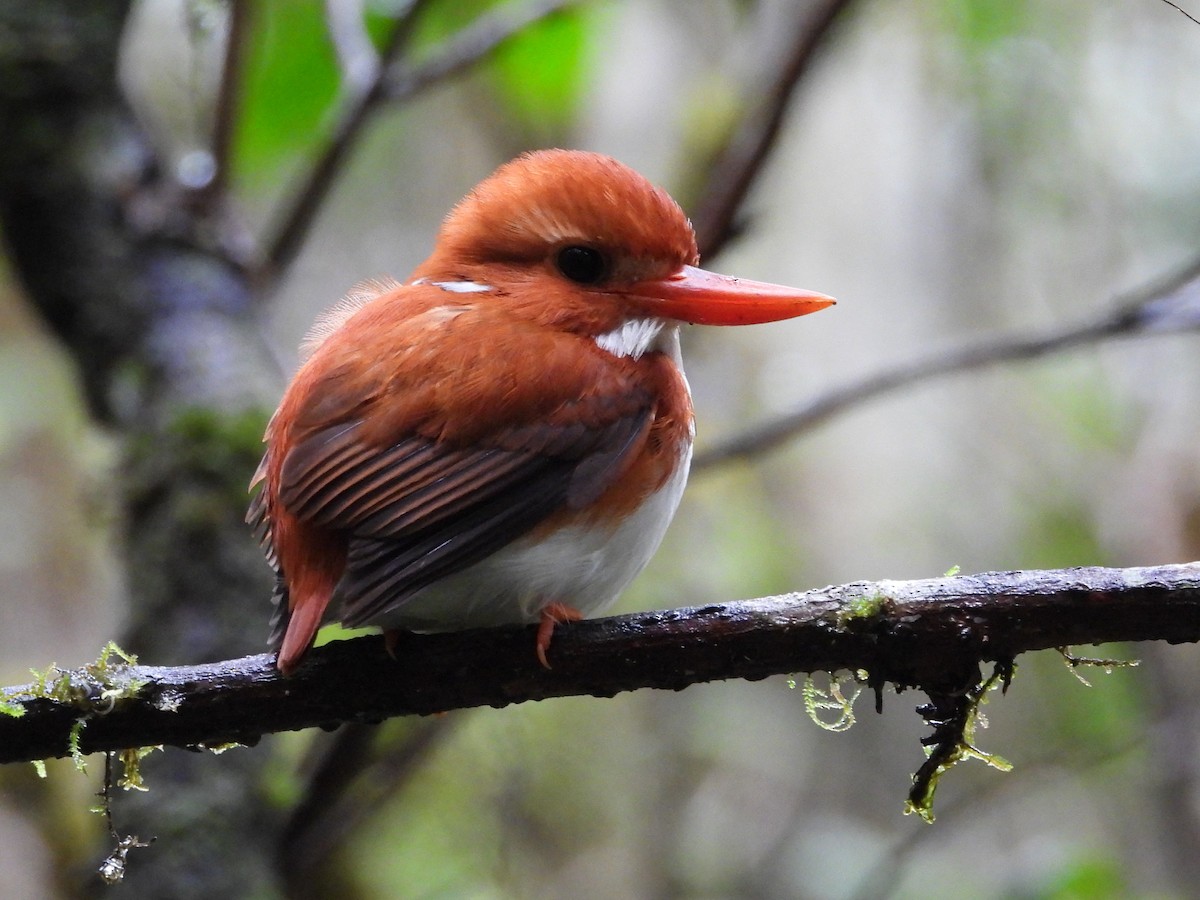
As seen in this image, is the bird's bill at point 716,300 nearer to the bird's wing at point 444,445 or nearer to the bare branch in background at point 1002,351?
the bird's wing at point 444,445

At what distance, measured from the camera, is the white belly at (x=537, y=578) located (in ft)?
5.89

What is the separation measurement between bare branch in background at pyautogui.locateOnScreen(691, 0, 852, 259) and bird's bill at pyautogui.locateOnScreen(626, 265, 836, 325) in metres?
0.81

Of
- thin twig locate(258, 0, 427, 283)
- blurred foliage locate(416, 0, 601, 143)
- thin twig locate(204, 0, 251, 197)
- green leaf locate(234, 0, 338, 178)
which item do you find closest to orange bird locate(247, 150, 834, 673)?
thin twig locate(258, 0, 427, 283)

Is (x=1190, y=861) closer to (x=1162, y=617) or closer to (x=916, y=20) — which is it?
(x=1162, y=617)

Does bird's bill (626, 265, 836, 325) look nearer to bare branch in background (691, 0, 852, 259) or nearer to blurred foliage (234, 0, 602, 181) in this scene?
bare branch in background (691, 0, 852, 259)

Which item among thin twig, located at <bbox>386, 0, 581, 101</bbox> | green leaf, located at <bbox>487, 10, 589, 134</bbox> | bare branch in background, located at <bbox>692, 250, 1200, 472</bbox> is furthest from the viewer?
green leaf, located at <bbox>487, 10, 589, 134</bbox>

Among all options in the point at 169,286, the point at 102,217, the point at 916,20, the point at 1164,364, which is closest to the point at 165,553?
the point at 169,286

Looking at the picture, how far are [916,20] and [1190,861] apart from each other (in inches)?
133

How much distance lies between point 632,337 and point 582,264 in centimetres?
17

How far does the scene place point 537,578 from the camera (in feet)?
5.93

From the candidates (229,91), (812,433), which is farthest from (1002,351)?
(229,91)

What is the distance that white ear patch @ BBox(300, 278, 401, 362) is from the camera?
2.32 metres

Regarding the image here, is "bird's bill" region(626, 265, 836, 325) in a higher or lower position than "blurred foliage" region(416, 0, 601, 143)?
higher

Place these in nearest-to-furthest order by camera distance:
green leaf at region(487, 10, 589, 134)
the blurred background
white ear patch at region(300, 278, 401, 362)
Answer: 1. white ear patch at region(300, 278, 401, 362)
2. the blurred background
3. green leaf at region(487, 10, 589, 134)
